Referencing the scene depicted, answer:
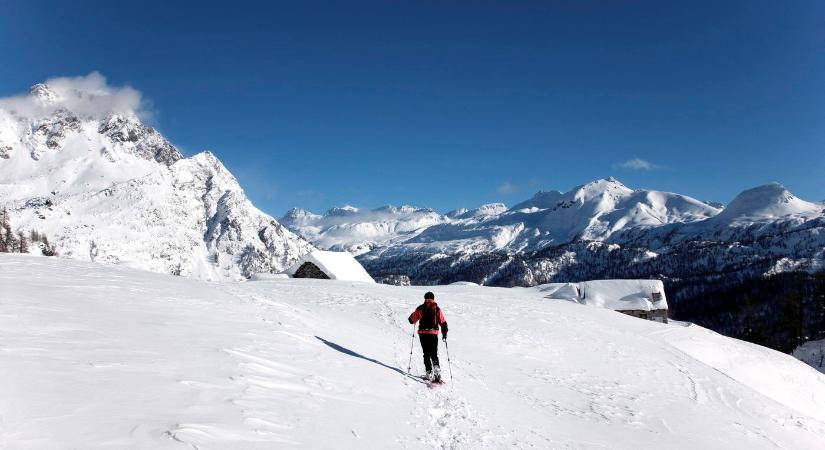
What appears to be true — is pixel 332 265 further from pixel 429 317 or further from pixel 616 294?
pixel 616 294

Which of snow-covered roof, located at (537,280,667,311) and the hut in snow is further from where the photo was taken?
snow-covered roof, located at (537,280,667,311)

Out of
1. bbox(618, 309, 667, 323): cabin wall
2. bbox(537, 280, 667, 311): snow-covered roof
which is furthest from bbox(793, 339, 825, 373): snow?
bbox(537, 280, 667, 311): snow-covered roof

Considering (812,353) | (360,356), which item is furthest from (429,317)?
(812,353)

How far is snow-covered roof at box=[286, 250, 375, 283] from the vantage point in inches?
2082

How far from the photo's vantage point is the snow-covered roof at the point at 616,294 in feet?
221

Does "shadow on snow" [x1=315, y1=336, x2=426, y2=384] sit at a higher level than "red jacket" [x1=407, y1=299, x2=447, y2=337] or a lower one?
lower

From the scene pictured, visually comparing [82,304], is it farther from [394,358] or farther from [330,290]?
[330,290]

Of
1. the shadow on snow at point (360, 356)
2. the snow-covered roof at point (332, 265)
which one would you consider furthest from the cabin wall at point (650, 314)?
the shadow on snow at point (360, 356)

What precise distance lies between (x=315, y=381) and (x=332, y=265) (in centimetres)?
4431

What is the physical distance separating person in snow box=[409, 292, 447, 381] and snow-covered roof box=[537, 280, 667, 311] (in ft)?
183

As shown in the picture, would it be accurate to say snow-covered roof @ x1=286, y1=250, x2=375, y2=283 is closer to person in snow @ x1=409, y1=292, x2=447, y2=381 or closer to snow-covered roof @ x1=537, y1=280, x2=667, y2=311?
snow-covered roof @ x1=537, y1=280, x2=667, y2=311

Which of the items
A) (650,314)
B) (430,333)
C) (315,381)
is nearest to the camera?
(315,381)

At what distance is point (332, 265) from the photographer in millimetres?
A: 54094

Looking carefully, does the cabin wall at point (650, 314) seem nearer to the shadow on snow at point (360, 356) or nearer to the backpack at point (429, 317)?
the backpack at point (429, 317)
